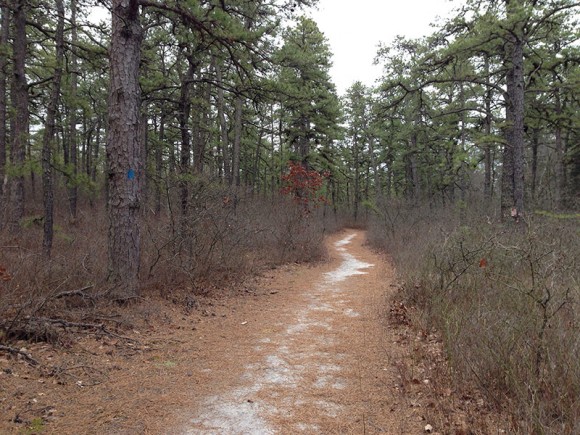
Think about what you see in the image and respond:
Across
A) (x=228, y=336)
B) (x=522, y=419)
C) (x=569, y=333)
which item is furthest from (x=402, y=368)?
(x=228, y=336)

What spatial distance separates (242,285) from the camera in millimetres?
8648

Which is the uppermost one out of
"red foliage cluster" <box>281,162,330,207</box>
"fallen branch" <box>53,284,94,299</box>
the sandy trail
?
"red foliage cluster" <box>281,162,330,207</box>

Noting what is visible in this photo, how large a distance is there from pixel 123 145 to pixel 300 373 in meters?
4.37

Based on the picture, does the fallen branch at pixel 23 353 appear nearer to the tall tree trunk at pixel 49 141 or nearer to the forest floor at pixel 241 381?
the forest floor at pixel 241 381

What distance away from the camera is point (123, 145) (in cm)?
585

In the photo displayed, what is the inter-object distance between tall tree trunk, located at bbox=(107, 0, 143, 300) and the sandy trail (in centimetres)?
204

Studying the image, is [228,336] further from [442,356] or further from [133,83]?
[133,83]

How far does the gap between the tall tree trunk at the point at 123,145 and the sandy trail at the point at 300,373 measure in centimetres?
204

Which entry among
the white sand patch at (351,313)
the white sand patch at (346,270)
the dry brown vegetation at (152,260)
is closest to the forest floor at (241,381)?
the white sand patch at (351,313)

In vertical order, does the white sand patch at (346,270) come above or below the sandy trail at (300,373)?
below

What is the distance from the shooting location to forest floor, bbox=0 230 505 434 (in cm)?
303

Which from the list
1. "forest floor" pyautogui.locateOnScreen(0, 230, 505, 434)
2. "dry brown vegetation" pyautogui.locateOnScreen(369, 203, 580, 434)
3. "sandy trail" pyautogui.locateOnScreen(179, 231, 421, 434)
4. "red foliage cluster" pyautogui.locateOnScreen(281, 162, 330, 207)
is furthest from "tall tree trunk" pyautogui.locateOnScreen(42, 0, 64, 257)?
"red foliage cluster" pyautogui.locateOnScreen(281, 162, 330, 207)

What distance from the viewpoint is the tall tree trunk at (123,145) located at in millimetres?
5848

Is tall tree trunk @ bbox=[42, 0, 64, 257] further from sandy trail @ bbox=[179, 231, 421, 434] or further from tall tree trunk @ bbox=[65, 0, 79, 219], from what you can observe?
sandy trail @ bbox=[179, 231, 421, 434]
